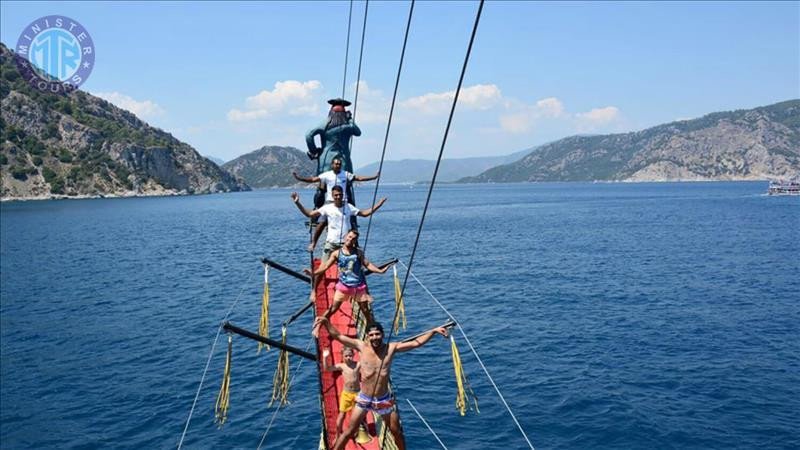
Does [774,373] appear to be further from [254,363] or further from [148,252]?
[148,252]

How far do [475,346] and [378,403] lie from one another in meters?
23.0

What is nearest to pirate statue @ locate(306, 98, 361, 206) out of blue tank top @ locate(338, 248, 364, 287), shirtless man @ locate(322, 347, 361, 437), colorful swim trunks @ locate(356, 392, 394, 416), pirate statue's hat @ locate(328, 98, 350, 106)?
pirate statue's hat @ locate(328, 98, 350, 106)

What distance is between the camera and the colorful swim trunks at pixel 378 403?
995 centimetres

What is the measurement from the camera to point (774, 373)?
1059 inches

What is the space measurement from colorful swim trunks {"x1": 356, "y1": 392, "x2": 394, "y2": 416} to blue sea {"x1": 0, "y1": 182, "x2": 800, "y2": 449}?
11.6m

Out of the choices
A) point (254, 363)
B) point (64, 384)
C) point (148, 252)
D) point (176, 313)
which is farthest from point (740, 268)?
point (148, 252)

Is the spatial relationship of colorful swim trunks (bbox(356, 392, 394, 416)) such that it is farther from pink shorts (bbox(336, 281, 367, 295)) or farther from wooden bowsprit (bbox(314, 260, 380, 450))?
pink shorts (bbox(336, 281, 367, 295))

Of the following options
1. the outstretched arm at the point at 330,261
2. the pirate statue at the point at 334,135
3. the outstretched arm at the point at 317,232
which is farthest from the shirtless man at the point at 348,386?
the pirate statue at the point at 334,135

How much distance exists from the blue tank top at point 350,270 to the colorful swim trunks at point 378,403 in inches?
154

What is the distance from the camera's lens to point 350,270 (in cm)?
1347

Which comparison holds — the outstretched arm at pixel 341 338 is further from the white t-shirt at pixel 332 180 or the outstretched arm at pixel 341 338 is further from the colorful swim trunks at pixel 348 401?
the white t-shirt at pixel 332 180

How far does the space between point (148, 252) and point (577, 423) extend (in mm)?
68672

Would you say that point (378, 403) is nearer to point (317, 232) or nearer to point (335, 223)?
point (335, 223)

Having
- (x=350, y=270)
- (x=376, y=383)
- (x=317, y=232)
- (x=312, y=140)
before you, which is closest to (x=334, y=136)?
(x=312, y=140)
